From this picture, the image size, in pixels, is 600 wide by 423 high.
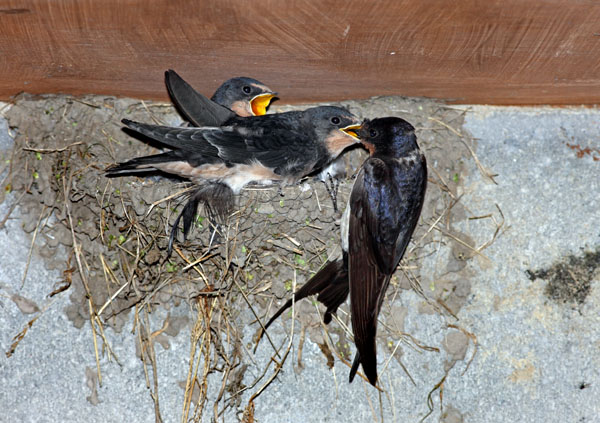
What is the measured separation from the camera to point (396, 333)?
279cm

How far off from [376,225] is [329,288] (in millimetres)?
320

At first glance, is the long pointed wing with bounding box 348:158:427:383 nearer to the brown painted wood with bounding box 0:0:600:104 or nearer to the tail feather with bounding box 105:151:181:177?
the brown painted wood with bounding box 0:0:600:104

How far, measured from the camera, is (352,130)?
3002 millimetres

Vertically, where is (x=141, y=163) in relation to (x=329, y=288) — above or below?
above

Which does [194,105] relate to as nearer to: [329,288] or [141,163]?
[141,163]

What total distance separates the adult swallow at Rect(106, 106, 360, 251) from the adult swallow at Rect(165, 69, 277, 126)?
88 millimetres

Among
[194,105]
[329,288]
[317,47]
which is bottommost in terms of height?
[329,288]

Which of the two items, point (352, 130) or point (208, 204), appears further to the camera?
point (352, 130)

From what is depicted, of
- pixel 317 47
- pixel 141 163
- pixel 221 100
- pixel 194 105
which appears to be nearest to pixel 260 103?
pixel 221 100

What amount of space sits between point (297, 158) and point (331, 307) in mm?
642

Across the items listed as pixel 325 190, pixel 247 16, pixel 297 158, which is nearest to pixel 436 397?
pixel 325 190

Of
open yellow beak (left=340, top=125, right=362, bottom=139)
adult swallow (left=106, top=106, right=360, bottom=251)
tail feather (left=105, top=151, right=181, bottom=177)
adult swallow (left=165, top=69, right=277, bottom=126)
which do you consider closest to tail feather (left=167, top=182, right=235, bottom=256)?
adult swallow (left=106, top=106, right=360, bottom=251)

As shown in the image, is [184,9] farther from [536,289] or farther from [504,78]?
[536,289]

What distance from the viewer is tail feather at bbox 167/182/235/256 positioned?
2670 millimetres
